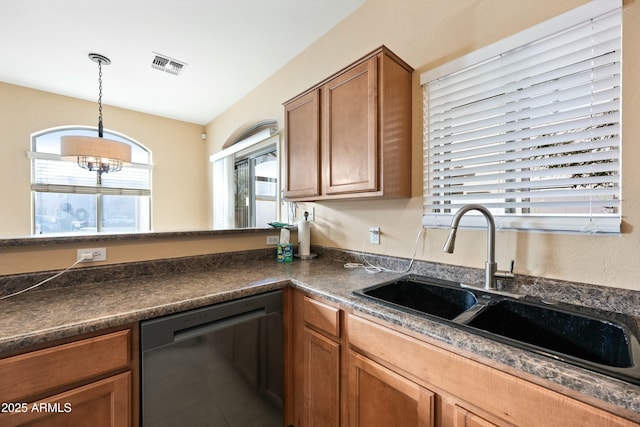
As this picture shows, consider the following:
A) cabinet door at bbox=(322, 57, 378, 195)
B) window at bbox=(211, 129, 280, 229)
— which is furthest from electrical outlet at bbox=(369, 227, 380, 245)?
window at bbox=(211, 129, 280, 229)

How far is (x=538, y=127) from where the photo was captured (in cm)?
115

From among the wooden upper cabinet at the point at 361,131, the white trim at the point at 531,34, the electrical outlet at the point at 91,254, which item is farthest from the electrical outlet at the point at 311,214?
the electrical outlet at the point at 91,254

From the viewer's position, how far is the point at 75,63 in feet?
8.87

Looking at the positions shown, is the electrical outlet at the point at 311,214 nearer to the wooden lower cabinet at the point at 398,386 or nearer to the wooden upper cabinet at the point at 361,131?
the wooden upper cabinet at the point at 361,131

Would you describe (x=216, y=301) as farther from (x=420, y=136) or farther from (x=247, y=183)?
(x=247, y=183)

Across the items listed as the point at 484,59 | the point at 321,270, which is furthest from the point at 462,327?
the point at 484,59

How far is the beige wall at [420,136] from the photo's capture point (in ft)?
3.15

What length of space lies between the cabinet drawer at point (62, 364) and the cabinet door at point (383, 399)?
90cm

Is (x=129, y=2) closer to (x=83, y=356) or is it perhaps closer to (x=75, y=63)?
(x=75, y=63)

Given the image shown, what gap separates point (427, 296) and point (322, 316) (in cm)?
56

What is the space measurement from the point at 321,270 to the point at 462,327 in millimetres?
974

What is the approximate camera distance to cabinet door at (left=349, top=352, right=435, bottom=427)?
895 mm

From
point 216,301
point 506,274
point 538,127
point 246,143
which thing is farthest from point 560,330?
point 246,143

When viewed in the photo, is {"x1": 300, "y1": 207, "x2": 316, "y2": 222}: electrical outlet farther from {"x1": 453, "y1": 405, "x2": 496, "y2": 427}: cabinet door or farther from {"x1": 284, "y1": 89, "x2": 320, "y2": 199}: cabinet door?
{"x1": 453, "y1": 405, "x2": 496, "y2": 427}: cabinet door
